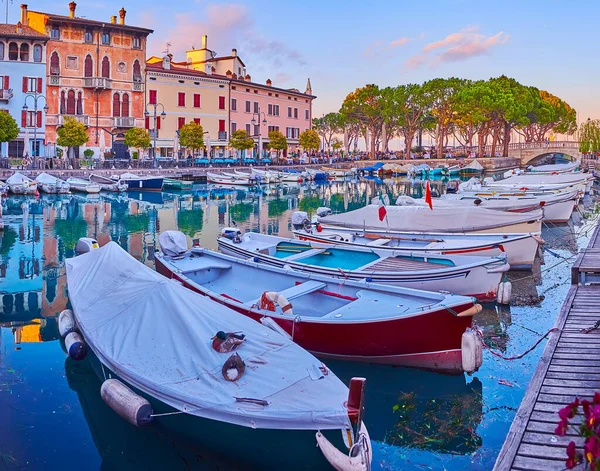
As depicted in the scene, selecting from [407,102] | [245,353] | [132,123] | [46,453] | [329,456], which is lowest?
[46,453]

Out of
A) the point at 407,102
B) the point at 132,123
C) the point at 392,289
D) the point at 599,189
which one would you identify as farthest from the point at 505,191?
the point at 407,102

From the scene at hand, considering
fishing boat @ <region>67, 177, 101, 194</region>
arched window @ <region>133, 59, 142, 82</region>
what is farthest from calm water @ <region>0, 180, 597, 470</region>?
arched window @ <region>133, 59, 142, 82</region>

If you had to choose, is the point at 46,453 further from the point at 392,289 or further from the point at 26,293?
the point at 26,293

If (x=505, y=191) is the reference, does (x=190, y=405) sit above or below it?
below

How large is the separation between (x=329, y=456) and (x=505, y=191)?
2925 cm

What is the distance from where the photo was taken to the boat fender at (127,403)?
7.08 metres

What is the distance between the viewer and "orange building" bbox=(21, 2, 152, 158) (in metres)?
54.3

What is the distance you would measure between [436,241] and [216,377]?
36.9 feet

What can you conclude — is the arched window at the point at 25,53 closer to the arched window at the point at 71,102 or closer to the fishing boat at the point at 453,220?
the arched window at the point at 71,102

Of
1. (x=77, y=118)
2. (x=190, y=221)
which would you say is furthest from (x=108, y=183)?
(x=190, y=221)

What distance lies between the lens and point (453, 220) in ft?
61.5

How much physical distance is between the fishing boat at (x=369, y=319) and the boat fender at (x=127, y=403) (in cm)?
262

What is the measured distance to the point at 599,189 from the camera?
49.2 metres

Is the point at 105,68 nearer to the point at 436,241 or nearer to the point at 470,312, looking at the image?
the point at 436,241
